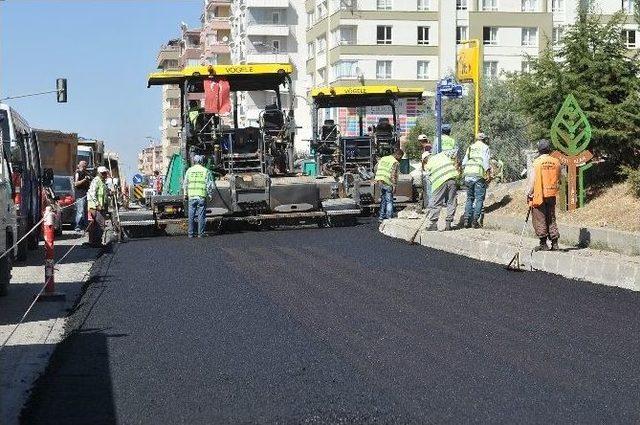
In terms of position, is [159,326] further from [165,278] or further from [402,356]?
[165,278]

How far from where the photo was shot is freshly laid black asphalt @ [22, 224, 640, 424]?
22.1 feet

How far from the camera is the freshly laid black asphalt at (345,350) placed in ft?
22.1

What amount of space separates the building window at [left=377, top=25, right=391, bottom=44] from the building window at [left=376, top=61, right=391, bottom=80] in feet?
4.19

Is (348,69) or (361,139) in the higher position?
(348,69)

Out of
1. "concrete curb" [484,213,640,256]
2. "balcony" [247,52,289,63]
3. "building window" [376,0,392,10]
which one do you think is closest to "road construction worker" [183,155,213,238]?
"concrete curb" [484,213,640,256]

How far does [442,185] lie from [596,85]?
305 centimetres

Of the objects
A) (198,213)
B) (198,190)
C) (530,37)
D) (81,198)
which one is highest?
(530,37)

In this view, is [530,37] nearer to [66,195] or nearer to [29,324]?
[66,195]

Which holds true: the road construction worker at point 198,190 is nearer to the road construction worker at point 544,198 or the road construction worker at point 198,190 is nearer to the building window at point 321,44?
the road construction worker at point 544,198

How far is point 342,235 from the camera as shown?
21.7 metres

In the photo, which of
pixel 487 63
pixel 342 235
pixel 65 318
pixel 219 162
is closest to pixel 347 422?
pixel 65 318

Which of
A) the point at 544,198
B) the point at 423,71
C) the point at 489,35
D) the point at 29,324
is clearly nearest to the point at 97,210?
the point at 544,198

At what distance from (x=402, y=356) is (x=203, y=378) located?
1.47 meters

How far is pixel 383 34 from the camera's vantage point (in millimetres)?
72938
